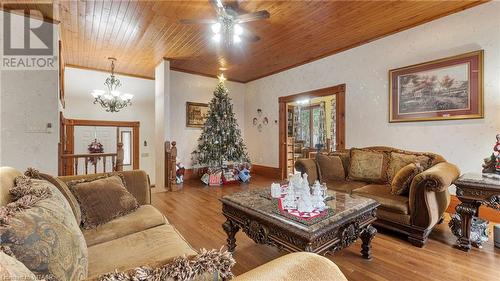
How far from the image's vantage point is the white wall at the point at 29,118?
274 cm

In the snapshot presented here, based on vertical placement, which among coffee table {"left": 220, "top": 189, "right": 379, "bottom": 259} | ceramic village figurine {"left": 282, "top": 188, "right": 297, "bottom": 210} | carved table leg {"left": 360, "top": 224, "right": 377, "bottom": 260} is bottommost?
carved table leg {"left": 360, "top": 224, "right": 377, "bottom": 260}

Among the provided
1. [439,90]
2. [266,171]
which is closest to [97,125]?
[266,171]

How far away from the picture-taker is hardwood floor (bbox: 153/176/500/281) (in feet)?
5.90

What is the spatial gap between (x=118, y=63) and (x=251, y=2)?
3.53 meters

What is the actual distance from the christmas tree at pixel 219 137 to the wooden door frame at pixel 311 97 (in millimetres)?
1012

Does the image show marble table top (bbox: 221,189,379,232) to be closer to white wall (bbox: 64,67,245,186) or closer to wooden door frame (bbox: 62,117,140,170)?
white wall (bbox: 64,67,245,186)

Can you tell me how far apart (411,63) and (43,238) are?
445cm

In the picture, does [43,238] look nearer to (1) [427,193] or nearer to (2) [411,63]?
(1) [427,193]

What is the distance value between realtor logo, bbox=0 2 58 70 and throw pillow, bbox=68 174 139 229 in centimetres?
220

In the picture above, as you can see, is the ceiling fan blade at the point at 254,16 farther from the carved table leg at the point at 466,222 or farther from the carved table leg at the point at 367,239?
the carved table leg at the point at 466,222

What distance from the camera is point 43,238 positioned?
81 centimetres

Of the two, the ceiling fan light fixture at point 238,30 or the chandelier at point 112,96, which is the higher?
the ceiling fan light fixture at point 238,30

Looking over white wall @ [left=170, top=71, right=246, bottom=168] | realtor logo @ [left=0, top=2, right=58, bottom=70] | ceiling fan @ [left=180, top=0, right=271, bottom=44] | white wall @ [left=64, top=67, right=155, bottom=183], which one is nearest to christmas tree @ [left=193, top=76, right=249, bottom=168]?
white wall @ [left=170, top=71, right=246, bottom=168]

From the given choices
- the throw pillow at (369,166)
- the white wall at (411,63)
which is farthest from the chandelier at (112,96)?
the throw pillow at (369,166)
